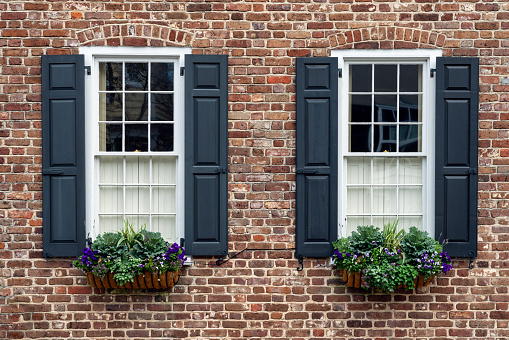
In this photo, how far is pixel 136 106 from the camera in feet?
18.7

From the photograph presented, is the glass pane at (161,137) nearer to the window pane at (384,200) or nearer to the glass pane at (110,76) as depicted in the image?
the glass pane at (110,76)

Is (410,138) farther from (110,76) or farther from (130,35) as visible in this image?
(110,76)

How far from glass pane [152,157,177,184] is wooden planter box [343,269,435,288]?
1937mm

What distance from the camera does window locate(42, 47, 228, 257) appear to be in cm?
552

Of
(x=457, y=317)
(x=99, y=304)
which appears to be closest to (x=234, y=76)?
(x=99, y=304)

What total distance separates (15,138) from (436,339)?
180 inches

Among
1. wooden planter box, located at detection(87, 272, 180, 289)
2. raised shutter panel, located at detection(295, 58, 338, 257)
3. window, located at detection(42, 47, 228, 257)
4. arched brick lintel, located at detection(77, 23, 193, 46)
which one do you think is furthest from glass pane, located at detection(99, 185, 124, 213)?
raised shutter panel, located at detection(295, 58, 338, 257)

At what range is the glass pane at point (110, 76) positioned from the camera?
5.68m

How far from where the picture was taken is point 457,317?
5594mm

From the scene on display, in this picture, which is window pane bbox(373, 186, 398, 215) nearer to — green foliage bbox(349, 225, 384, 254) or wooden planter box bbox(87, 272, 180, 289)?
green foliage bbox(349, 225, 384, 254)

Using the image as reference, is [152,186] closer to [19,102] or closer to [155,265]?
[155,265]

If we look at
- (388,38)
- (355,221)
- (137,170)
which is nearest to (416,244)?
(355,221)

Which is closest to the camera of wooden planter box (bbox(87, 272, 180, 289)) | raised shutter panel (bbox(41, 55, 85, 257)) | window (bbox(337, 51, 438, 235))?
wooden planter box (bbox(87, 272, 180, 289))

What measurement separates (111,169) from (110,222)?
531mm
